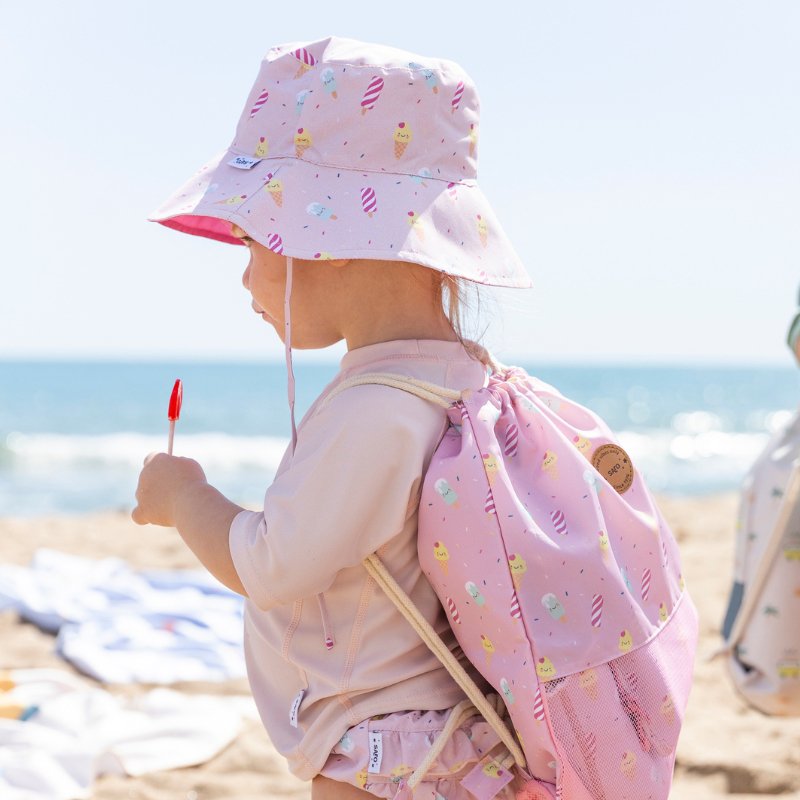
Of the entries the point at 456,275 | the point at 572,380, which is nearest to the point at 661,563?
the point at 456,275

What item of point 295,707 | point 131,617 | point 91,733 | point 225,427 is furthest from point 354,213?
point 225,427

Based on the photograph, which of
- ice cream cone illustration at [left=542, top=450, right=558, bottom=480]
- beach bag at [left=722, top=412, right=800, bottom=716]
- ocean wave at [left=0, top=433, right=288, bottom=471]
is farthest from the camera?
ocean wave at [left=0, top=433, right=288, bottom=471]

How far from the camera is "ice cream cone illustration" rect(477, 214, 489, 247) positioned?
1617mm

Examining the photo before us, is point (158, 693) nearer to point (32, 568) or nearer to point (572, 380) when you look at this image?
point (32, 568)

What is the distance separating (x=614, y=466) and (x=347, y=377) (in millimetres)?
Answer: 449

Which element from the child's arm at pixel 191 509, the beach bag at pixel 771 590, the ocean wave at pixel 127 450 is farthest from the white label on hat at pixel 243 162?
the ocean wave at pixel 127 450

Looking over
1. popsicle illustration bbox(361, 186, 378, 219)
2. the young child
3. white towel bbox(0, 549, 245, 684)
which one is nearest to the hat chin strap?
the young child

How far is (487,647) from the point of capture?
1.47 m

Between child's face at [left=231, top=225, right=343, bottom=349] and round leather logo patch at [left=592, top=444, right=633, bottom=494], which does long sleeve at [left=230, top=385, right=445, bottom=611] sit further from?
round leather logo patch at [left=592, top=444, right=633, bottom=494]

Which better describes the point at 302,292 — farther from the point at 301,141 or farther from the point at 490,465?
the point at 490,465

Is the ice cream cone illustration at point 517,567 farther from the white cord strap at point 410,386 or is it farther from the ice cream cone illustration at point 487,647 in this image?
the white cord strap at point 410,386

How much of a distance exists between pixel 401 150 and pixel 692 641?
90 cm

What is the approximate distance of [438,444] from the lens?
150 cm

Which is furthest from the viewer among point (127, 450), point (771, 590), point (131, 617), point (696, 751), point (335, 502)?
point (127, 450)
